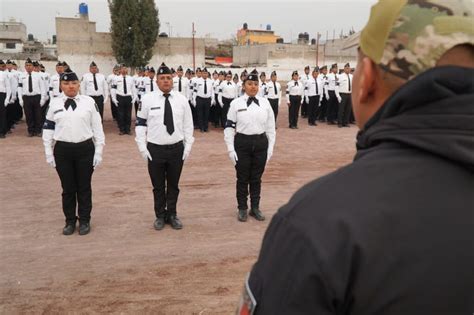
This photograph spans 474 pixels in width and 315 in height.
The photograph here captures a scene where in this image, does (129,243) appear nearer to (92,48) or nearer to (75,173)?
(75,173)

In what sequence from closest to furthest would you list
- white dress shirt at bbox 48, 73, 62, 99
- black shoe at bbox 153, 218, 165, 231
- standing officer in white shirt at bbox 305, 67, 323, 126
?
black shoe at bbox 153, 218, 165, 231, white dress shirt at bbox 48, 73, 62, 99, standing officer in white shirt at bbox 305, 67, 323, 126

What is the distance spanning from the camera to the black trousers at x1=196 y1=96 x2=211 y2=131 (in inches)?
547

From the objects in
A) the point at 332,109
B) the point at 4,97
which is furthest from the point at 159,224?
the point at 332,109

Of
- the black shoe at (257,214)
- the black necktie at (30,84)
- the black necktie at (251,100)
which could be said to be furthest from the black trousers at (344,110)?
the black necktie at (30,84)

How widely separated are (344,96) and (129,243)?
11305mm

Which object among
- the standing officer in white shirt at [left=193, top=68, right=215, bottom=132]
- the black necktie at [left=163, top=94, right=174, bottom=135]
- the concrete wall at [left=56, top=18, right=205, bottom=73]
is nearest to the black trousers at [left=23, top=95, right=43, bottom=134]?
the standing officer in white shirt at [left=193, top=68, right=215, bottom=132]

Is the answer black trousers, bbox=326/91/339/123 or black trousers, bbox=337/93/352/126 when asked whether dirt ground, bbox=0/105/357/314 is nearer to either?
black trousers, bbox=337/93/352/126

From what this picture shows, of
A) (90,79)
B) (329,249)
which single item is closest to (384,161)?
(329,249)

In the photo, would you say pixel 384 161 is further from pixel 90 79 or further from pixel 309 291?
pixel 90 79

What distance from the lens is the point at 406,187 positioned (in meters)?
0.92

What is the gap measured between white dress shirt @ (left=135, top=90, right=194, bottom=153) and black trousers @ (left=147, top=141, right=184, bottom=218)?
9 centimetres

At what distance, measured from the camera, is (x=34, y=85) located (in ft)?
39.5

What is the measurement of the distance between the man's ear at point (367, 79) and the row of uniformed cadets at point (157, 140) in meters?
4.54

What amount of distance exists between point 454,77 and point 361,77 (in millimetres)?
231
